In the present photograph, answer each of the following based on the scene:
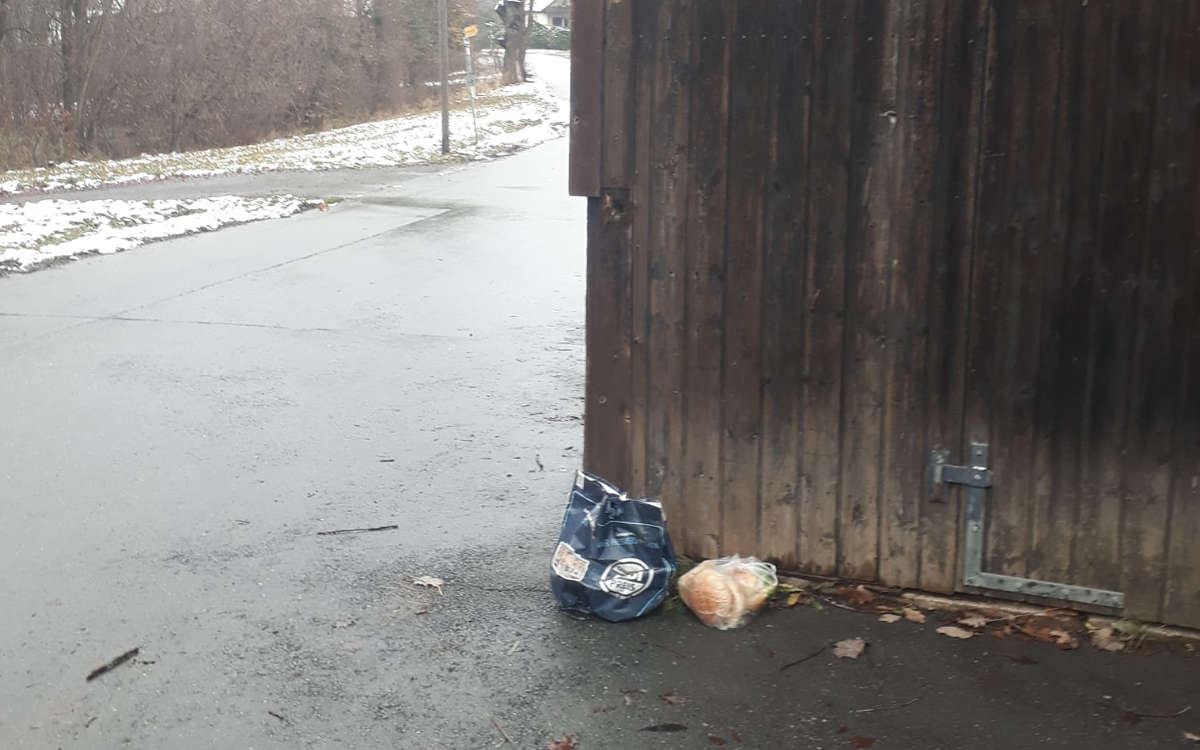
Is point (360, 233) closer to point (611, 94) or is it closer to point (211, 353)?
point (211, 353)

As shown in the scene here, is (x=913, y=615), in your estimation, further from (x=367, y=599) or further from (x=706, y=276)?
(x=367, y=599)

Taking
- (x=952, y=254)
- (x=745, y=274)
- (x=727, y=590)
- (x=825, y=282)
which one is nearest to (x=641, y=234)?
(x=745, y=274)

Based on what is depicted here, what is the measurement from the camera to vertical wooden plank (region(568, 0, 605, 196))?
5121 mm

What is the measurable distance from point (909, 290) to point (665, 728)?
6.34ft

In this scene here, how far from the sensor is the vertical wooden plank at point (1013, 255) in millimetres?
4574

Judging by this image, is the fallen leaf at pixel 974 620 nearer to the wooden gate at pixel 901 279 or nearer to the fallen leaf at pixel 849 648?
the wooden gate at pixel 901 279

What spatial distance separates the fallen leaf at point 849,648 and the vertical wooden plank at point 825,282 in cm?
50

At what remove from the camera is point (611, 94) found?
516 centimetres

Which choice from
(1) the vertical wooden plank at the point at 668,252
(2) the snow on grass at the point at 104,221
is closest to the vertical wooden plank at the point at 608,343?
(1) the vertical wooden plank at the point at 668,252

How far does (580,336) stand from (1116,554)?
21.1ft

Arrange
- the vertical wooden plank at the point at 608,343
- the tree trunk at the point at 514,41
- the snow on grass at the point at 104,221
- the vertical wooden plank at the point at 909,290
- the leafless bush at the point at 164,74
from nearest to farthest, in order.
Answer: the vertical wooden plank at the point at 909,290, the vertical wooden plank at the point at 608,343, the snow on grass at the point at 104,221, the leafless bush at the point at 164,74, the tree trunk at the point at 514,41

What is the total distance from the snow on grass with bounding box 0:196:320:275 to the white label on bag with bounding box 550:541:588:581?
1044cm

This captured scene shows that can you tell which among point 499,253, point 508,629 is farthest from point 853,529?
point 499,253

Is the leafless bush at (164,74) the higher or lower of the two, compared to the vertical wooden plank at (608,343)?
higher
